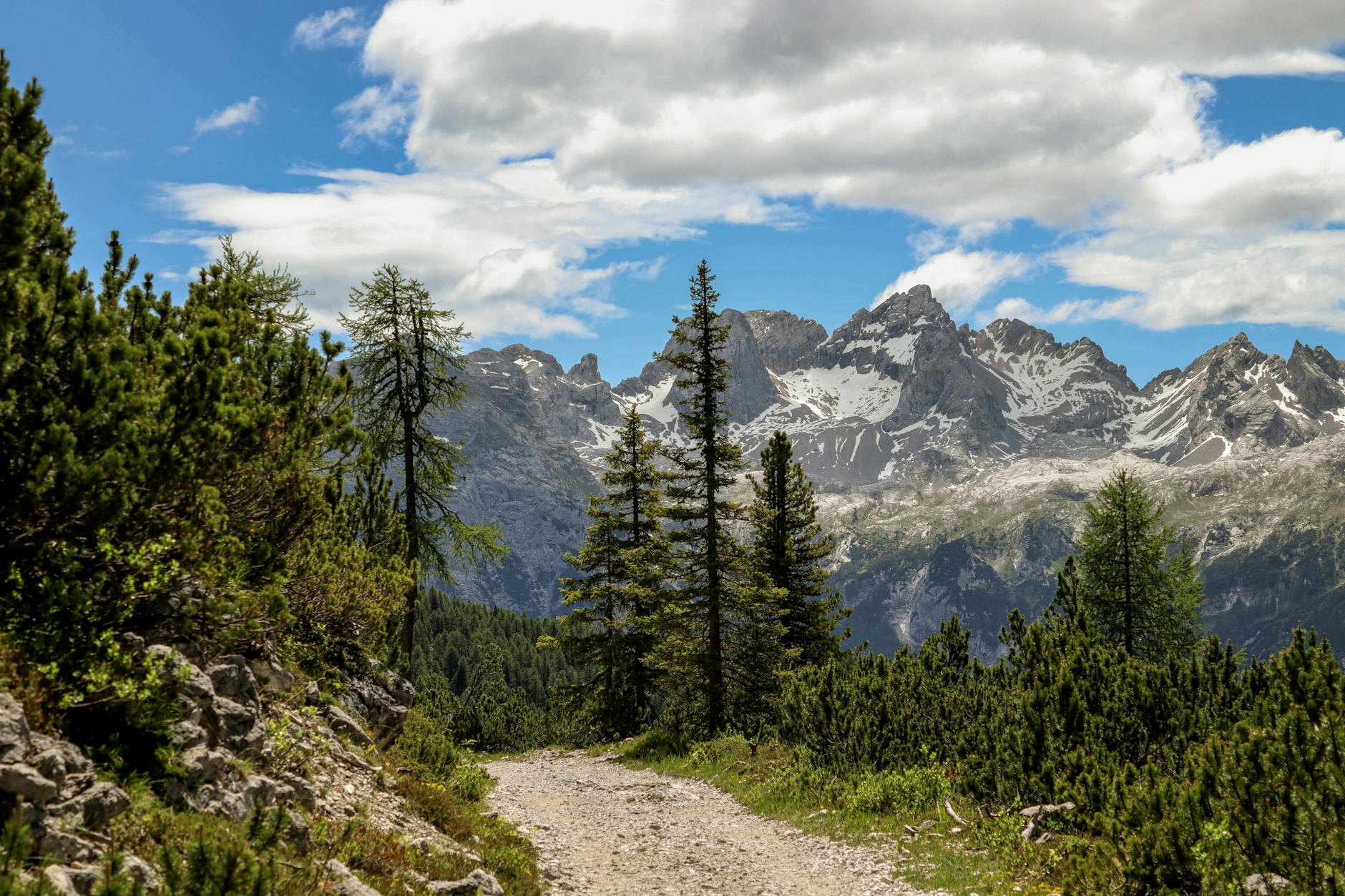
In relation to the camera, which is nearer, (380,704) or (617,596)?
(380,704)

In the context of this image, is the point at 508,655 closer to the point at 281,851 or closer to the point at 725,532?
the point at 725,532

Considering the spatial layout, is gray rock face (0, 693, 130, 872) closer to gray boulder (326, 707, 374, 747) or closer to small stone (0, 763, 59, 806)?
small stone (0, 763, 59, 806)

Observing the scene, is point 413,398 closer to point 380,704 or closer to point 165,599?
point 380,704

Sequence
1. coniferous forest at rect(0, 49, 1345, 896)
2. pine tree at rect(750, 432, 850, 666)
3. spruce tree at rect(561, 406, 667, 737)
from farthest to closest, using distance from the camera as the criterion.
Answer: spruce tree at rect(561, 406, 667, 737) < pine tree at rect(750, 432, 850, 666) < coniferous forest at rect(0, 49, 1345, 896)

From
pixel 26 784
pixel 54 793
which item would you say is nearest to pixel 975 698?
pixel 54 793

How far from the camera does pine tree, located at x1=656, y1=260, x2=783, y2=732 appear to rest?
97.1 ft

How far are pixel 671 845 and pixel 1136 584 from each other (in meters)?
27.3

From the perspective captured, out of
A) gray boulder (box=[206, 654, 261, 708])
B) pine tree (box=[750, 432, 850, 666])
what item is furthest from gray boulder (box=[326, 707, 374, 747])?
pine tree (box=[750, 432, 850, 666])

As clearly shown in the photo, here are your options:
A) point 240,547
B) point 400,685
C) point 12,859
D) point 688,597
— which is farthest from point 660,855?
point 688,597

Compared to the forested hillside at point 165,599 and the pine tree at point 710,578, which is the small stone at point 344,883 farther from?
the pine tree at point 710,578

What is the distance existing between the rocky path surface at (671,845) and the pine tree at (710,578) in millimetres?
5980

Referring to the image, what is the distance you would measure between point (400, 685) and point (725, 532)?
1591 cm

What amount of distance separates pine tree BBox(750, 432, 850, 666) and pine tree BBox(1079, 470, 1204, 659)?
11025 millimetres

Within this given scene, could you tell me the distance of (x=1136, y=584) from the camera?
116ft
